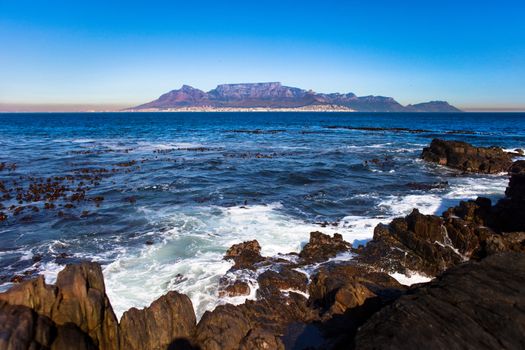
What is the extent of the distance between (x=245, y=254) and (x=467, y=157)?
119 ft

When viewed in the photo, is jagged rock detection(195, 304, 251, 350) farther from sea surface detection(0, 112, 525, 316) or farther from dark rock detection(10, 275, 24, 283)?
dark rock detection(10, 275, 24, 283)

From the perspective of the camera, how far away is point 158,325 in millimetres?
9445

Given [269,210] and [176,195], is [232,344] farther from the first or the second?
[176,195]

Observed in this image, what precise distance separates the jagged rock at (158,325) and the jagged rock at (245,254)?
208 inches

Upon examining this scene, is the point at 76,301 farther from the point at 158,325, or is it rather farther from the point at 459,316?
the point at 459,316

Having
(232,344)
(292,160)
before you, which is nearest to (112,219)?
(232,344)

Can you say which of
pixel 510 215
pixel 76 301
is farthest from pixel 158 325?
pixel 510 215

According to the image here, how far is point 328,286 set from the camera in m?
12.2

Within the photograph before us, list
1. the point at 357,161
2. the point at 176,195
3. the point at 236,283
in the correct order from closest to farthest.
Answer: the point at 236,283, the point at 176,195, the point at 357,161

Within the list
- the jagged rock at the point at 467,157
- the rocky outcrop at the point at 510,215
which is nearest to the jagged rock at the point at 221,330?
the rocky outcrop at the point at 510,215

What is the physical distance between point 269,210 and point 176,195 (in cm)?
858

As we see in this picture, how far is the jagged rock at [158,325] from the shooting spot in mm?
9250

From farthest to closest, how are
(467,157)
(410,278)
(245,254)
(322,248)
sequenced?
(467,157)
(322,248)
(245,254)
(410,278)

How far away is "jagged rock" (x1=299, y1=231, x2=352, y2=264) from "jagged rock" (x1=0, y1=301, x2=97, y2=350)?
32.1 ft
